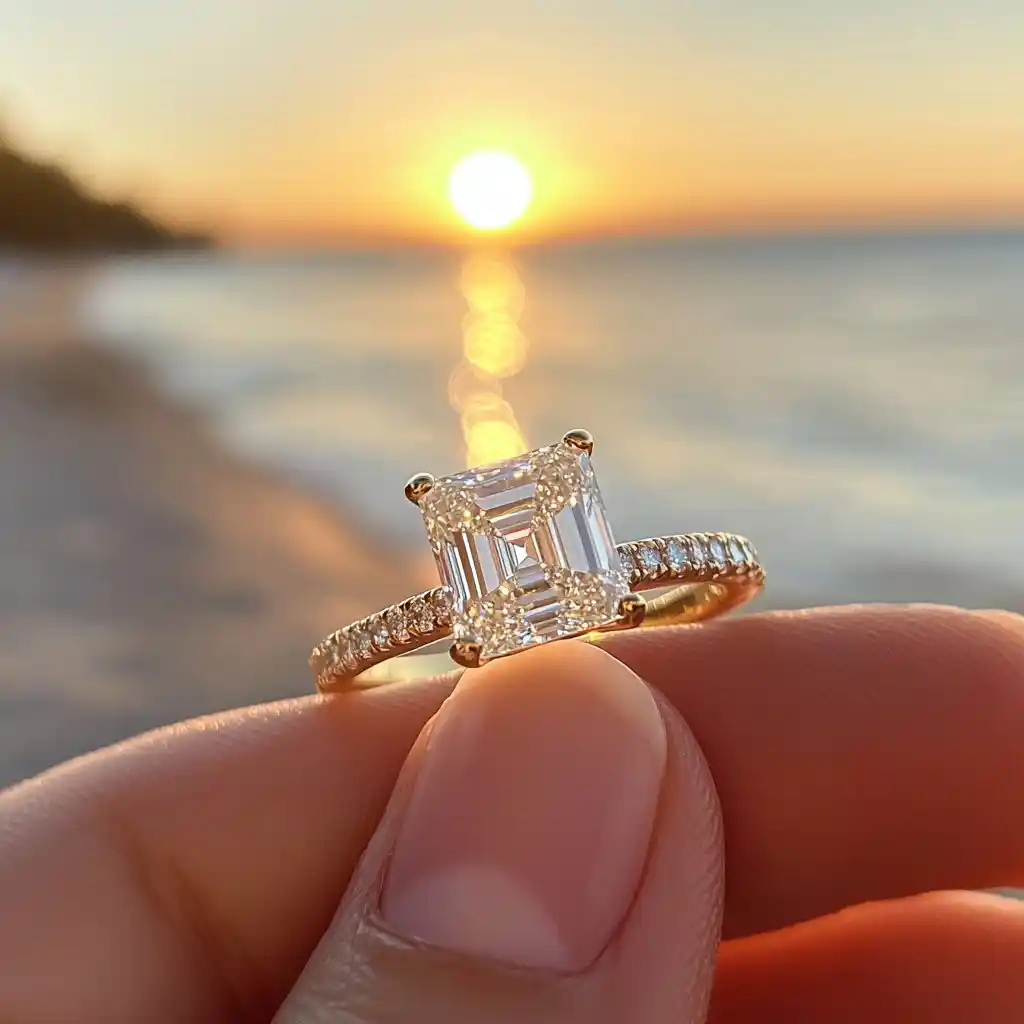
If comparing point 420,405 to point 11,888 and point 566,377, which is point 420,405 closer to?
point 566,377

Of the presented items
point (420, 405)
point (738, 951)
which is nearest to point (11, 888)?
point (738, 951)

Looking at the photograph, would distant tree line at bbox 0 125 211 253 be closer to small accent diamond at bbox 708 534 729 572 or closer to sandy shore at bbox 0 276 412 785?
sandy shore at bbox 0 276 412 785

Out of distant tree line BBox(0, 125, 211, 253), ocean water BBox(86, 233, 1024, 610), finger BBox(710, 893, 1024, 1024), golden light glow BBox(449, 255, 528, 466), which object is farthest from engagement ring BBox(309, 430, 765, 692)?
distant tree line BBox(0, 125, 211, 253)

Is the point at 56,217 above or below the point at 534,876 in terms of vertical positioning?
above

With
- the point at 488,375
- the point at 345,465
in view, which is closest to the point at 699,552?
the point at 345,465

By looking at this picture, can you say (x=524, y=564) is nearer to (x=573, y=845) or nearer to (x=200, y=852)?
(x=573, y=845)

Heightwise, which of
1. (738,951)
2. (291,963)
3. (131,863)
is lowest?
(738,951)

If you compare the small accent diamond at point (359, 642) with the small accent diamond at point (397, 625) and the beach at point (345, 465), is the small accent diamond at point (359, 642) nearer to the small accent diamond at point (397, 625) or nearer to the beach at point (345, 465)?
the small accent diamond at point (397, 625)
